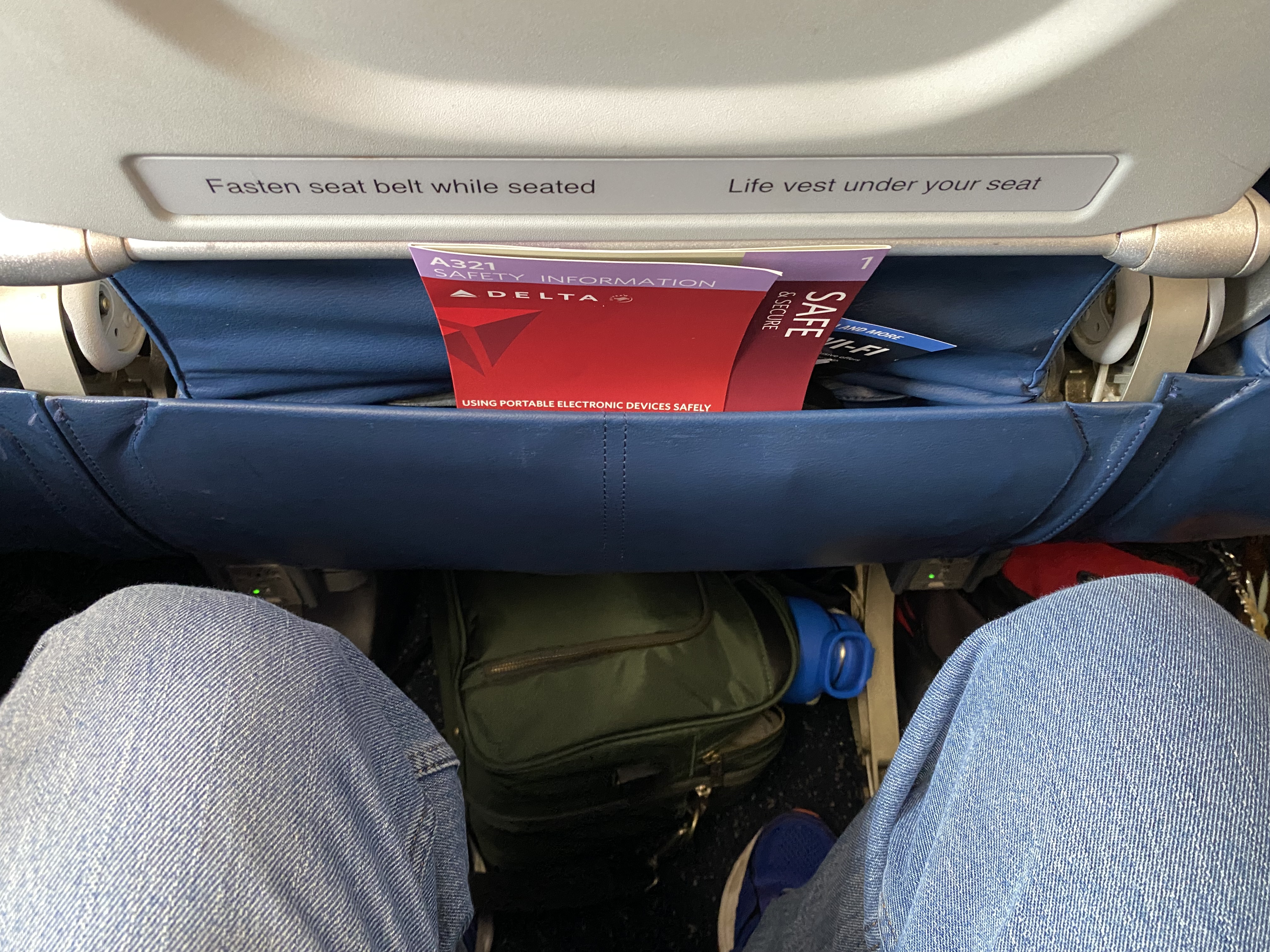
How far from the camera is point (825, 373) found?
2.09 feet

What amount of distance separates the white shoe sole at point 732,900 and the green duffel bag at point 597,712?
0.10m

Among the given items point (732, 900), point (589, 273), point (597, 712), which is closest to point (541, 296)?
point (589, 273)

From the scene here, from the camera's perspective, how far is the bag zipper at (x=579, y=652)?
2.90 feet

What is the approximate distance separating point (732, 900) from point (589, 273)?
870mm

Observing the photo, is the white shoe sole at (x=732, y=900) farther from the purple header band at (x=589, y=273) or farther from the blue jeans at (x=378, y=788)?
the purple header band at (x=589, y=273)

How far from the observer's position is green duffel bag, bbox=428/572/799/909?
0.87m

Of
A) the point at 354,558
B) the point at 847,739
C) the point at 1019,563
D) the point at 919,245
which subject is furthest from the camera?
the point at 847,739

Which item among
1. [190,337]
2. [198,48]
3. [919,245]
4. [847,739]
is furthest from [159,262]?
[847,739]

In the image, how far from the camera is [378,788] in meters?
0.46

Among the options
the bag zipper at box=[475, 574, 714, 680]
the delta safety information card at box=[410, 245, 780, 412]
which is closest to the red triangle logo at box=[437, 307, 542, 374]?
the delta safety information card at box=[410, 245, 780, 412]

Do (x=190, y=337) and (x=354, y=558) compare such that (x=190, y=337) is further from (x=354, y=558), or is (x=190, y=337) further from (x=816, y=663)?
(x=816, y=663)

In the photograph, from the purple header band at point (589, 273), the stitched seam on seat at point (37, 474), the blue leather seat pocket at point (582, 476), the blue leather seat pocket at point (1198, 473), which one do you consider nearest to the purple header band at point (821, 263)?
the purple header band at point (589, 273)

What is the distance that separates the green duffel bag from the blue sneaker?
0.10 meters

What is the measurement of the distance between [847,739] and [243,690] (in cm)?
93
